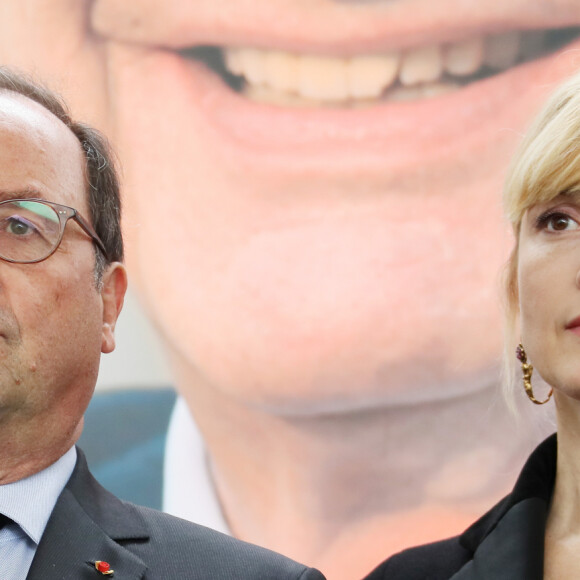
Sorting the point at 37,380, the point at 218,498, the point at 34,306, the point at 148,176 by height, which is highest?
the point at 148,176

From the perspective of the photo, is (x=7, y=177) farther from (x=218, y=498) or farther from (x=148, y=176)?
(x=218, y=498)

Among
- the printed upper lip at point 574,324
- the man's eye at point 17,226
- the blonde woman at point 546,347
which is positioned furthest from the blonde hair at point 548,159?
the man's eye at point 17,226

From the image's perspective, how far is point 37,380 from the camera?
128 cm

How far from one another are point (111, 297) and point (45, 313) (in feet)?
0.73

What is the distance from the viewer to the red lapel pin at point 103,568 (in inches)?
47.7

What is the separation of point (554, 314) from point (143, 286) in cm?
130

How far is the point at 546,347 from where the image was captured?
131 cm

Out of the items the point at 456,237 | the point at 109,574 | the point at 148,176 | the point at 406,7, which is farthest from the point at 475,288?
the point at 109,574

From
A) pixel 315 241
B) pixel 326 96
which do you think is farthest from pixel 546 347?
pixel 326 96

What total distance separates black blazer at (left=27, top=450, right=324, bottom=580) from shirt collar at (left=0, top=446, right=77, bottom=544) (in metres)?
0.01

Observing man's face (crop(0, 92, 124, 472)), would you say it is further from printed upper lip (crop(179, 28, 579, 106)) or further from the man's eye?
printed upper lip (crop(179, 28, 579, 106))

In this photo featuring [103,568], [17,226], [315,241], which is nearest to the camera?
[103,568]

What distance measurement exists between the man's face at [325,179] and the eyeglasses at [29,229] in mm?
961

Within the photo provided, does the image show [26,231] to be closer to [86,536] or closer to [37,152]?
[37,152]
